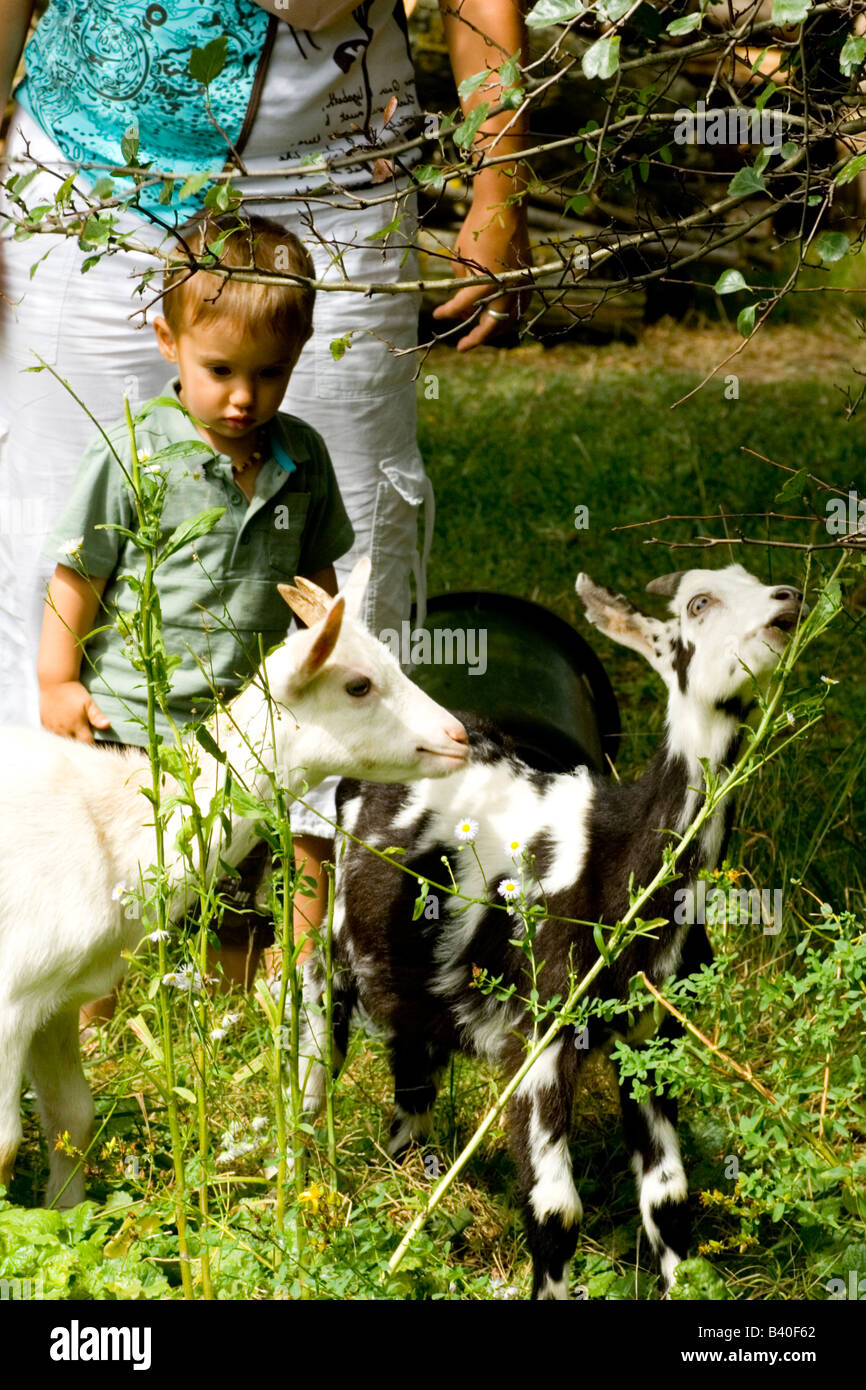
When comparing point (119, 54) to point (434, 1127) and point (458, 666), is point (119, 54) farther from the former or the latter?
point (434, 1127)

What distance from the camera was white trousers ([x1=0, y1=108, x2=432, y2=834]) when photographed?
11.3ft

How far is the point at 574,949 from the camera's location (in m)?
2.76

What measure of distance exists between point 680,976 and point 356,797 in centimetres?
83

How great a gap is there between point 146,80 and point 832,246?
5.62 feet

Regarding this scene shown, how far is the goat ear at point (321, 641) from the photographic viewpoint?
101 inches

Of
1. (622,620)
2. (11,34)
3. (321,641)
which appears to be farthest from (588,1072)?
(11,34)

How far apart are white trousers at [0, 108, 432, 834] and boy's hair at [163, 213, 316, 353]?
0.17 meters

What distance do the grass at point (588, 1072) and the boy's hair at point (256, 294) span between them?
2.81 feet

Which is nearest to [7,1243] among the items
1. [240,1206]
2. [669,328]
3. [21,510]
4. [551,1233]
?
[240,1206]

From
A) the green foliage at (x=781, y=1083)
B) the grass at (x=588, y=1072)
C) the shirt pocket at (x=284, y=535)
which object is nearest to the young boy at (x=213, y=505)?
the shirt pocket at (x=284, y=535)

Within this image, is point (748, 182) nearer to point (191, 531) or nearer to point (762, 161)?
point (762, 161)
